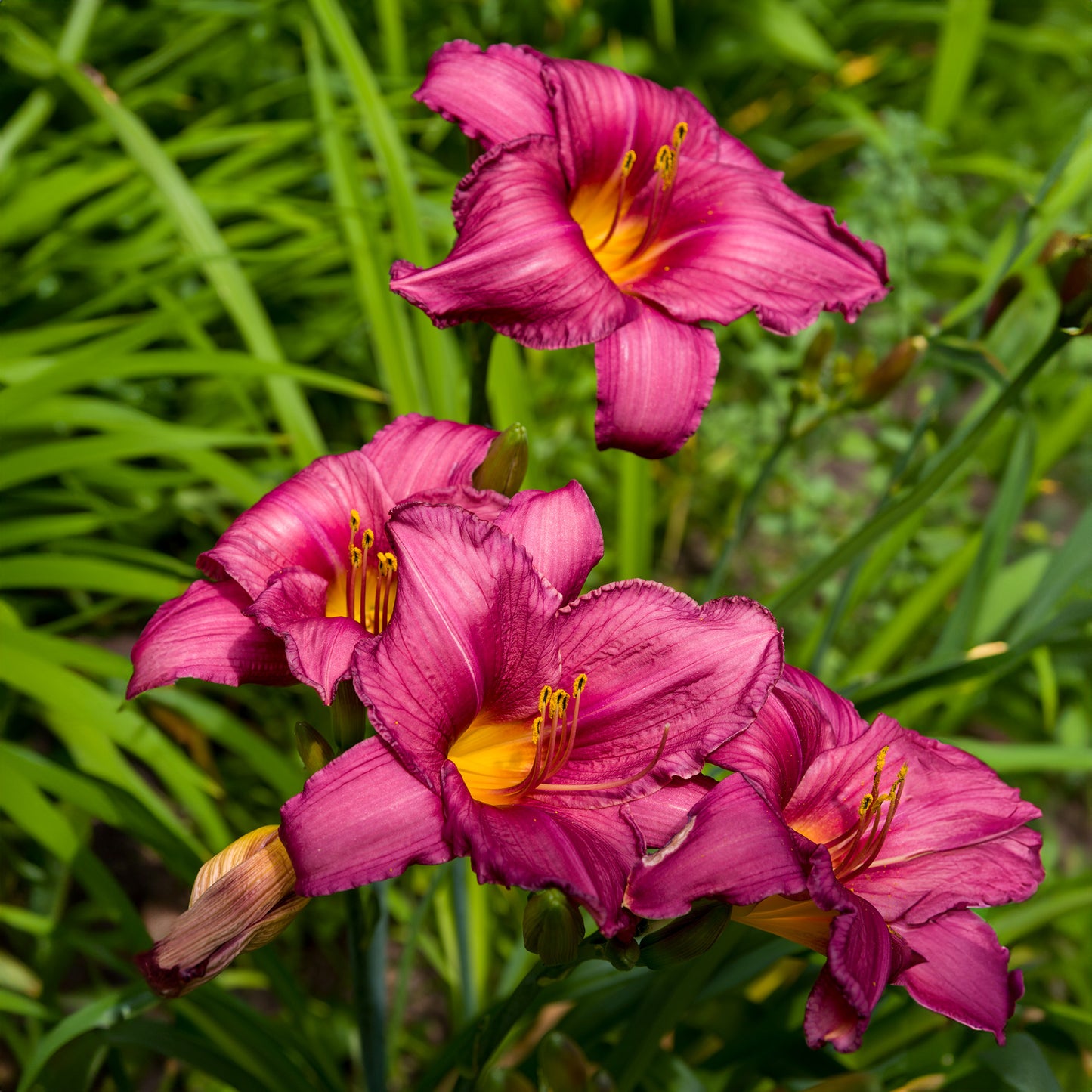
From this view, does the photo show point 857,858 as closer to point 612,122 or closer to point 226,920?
point 226,920

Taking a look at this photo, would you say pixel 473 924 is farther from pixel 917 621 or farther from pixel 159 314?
pixel 159 314

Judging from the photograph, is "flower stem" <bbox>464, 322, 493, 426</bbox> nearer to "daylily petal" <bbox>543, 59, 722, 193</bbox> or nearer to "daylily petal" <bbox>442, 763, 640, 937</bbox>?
"daylily petal" <bbox>543, 59, 722, 193</bbox>

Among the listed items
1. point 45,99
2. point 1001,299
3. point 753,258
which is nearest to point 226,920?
point 753,258

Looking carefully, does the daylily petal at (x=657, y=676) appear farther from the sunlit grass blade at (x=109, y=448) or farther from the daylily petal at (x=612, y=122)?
the sunlit grass blade at (x=109, y=448)

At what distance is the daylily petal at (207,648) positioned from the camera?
0.70 meters

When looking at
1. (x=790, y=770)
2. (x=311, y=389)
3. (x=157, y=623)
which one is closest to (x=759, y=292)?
(x=790, y=770)

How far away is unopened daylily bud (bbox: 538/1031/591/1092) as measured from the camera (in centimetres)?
86

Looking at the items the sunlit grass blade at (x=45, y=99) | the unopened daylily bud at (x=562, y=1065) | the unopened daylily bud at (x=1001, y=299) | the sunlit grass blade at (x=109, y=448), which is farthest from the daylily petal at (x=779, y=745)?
the sunlit grass blade at (x=45, y=99)

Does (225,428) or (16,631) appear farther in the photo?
(225,428)

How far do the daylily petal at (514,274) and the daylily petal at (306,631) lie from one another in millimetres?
248

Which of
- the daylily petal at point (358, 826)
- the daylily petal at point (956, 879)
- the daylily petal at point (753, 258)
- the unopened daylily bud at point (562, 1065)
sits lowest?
the unopened daylily bud at point (562, 1065)

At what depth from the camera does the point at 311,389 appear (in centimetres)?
218

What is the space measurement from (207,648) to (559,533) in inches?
10.4

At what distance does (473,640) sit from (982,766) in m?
0.41
